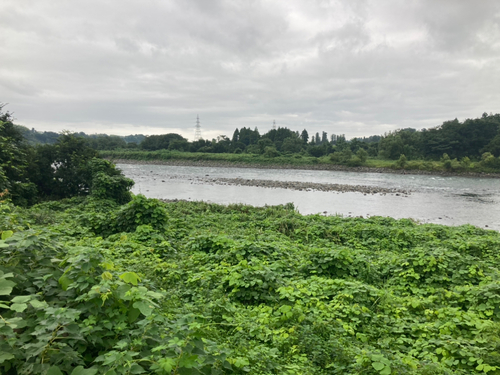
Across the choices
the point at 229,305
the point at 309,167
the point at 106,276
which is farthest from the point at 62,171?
the point at 309,167

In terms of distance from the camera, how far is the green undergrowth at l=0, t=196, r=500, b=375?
9.03 feet

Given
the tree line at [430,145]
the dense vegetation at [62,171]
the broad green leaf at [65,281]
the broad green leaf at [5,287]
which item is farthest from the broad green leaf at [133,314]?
the tree line at [430,145]

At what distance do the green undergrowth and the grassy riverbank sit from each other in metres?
67.7

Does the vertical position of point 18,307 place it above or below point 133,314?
above

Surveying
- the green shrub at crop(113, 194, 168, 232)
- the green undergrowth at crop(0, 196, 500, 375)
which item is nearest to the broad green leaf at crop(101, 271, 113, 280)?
the green undergrowth at crop(0, 196, 500, 375)

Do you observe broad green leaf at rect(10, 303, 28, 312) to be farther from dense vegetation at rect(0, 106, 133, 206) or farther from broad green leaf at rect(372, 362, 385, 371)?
dense vegetation at rect(0, 106, 133, 206)

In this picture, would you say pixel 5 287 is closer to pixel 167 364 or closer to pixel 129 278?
pixel 129 278

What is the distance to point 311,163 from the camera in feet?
266

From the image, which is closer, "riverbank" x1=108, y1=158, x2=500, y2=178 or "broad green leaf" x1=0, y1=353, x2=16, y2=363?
"broad green leaf" x1=0, y1=353, x2=16, y2=363

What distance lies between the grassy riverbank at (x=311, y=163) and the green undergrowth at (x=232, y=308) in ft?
222

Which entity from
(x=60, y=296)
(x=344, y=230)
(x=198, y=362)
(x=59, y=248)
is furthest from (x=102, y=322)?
(x=344, y=230)

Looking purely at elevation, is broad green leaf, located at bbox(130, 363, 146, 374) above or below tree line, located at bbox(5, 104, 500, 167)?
below

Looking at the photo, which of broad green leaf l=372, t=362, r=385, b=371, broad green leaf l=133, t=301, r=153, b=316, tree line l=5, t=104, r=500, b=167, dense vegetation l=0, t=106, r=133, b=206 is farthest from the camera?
tree line l=5, t=104, r=500, b=167

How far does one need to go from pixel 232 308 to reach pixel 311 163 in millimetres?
78320
